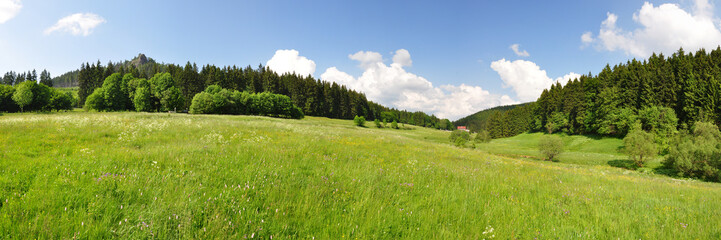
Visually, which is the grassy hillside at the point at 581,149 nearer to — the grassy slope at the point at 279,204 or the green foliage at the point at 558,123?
the green foliage at the point at 558,123

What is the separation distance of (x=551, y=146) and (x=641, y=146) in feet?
31.1

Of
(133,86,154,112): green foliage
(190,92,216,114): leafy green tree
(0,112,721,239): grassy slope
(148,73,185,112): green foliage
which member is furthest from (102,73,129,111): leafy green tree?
(0,112,721,239): grassy slope

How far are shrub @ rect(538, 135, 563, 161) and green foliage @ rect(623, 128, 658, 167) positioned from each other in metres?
7.42

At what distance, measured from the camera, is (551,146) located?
123 feet

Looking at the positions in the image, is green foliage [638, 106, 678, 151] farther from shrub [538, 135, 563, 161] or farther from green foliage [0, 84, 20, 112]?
green foliage [0, 84, 20, 112]

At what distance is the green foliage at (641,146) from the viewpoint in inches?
1246

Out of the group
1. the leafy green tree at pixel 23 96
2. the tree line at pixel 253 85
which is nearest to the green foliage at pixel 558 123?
the tree line at pixel 253 85

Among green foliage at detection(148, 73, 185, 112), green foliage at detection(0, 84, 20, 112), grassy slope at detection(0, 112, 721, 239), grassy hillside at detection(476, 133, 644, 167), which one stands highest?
green foliage at detection(148, 73, 185, 112)

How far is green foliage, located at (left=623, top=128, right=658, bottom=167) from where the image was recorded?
104 feet

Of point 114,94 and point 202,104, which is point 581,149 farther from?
point 114,94

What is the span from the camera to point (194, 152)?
726cm

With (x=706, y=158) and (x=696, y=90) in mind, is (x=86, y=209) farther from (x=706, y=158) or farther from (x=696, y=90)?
(x=696, y=90)

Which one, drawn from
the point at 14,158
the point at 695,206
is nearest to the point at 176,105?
the point at 14,158

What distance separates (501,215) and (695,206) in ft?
21.5
